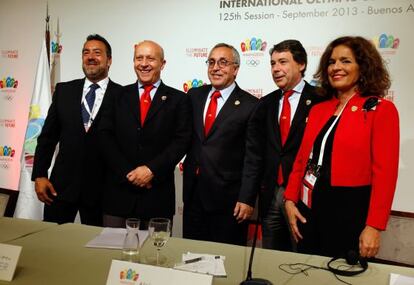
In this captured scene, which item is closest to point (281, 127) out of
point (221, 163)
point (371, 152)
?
point (221, 163)

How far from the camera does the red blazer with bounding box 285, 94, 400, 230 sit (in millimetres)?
1758

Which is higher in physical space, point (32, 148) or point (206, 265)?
point (32, 148)

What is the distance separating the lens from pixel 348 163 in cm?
182

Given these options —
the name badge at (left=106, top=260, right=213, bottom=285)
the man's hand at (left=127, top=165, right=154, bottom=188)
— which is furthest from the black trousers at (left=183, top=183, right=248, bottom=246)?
the name badge at (left=106, top=260, right=213, bottom=285)

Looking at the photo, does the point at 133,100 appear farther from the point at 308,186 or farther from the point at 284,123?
the point at 308,186

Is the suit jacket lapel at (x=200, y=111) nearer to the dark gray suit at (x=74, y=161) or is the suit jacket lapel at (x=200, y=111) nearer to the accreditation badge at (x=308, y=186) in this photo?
the dark gray suit at (x=74, y=161)

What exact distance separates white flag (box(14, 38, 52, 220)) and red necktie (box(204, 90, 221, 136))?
72.8 inches

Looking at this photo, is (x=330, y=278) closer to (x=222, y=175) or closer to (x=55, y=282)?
(x=55, y=282)

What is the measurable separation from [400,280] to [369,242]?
1.19 ft

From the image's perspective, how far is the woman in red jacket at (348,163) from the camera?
1.77 m

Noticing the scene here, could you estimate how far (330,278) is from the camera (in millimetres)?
1373

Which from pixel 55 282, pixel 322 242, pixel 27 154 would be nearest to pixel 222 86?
pixel 322 242

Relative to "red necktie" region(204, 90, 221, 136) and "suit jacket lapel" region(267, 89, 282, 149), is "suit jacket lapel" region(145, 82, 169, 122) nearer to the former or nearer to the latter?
"red necktie" region(204, 90, 221, 136)

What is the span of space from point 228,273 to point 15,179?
3.37 meters
